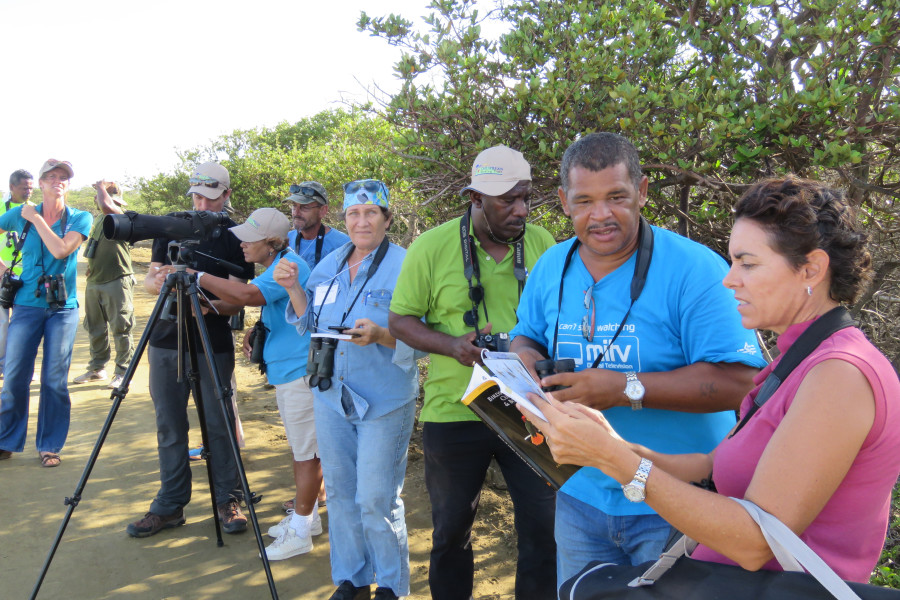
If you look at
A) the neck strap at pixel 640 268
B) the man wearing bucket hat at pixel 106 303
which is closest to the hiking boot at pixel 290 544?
the neck strap at pixel 640 268

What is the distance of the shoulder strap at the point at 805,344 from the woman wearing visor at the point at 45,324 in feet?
16.9

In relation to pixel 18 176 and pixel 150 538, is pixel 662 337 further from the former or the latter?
pixel 18 176

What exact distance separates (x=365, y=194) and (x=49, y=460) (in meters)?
3.70

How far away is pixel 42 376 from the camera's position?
503 cm

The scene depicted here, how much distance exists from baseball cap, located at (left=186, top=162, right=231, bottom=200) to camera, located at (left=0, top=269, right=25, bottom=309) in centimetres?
180

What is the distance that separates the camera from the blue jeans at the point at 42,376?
5.02 m

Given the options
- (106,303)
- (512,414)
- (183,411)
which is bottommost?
(183,411)

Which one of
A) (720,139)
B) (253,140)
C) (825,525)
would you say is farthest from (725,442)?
(253,140)

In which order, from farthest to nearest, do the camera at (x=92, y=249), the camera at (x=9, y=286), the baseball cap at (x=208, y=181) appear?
the camera at (x=92, y=249)
the camera at (x=9, y=286)
the baseball cap at (x=208, y=181)

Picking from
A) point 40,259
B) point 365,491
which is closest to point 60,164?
point 40,259

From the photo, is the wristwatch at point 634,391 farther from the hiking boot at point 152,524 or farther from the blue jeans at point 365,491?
the hiking boot at point 152,524

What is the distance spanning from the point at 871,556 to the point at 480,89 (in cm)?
340

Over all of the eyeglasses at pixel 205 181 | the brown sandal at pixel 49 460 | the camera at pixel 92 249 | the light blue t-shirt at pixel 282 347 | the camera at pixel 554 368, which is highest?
the eyeglasses at pixel 205 181

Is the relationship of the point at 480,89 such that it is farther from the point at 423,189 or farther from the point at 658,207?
the point at 658,207
